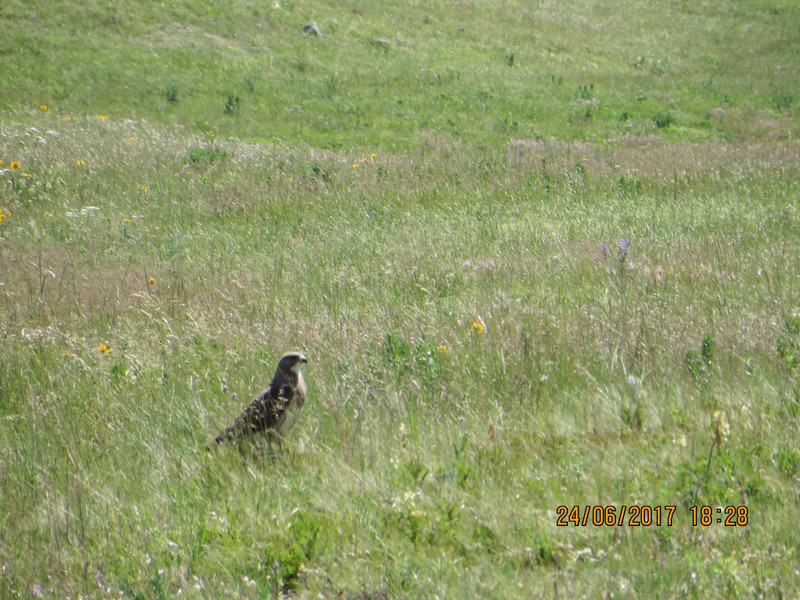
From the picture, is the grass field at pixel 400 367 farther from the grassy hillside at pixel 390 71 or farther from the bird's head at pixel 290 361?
the grassy hillside at pixel 390 71

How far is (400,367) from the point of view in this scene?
3994mm

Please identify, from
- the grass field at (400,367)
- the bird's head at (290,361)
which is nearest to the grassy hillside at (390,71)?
the grass field at (400,367)

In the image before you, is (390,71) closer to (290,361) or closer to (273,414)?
(290,361)

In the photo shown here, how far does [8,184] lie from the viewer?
33.7 ft

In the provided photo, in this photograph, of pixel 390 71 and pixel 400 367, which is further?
pixel 390 71

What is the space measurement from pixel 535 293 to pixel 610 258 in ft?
2.78

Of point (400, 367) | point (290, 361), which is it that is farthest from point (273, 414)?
point (400, 367)

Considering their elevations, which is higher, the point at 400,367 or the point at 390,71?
the point at 390,71

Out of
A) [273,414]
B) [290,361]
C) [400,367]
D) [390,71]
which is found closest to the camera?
[273,414]

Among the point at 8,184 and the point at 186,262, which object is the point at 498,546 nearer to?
the point at 186,262

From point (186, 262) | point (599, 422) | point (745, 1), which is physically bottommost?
point (186, 262)

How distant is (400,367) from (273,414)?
1028 mm

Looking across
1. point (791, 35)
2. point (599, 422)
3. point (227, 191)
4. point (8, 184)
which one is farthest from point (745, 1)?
point (599, 422)

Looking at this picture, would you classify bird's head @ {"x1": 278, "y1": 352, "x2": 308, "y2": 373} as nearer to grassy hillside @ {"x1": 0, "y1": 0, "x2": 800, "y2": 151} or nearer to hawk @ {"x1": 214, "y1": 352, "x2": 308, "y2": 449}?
hawk @ {"x1": 214, "y1": 352, "x2": 308, "y2": 449}
